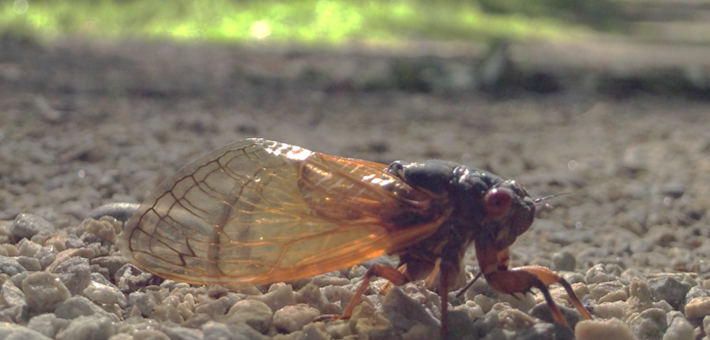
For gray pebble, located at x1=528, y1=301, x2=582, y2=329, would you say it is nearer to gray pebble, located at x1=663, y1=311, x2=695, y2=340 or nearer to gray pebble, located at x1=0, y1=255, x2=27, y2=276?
gray pebble, located at x1=663, y1=311, x2=695, y2=340

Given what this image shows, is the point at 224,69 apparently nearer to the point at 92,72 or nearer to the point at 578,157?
the point at 92,72

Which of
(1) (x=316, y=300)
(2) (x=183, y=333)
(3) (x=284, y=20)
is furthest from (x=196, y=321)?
(3) (x=284, y=20)

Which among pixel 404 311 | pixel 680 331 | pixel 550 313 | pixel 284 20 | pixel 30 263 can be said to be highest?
pixel 284 20

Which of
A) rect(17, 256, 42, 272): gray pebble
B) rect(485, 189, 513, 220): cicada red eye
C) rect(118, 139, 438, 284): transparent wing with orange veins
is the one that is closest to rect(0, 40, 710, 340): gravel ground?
rect(17, 256, 42, 272): gray pebble

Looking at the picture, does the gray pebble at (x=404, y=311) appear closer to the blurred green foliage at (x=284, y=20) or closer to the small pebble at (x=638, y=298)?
the small pebble at (x=638, y=298)

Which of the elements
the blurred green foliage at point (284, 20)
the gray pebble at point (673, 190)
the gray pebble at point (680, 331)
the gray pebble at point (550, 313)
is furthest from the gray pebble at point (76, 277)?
the blurred green foliage at point (284, 20)

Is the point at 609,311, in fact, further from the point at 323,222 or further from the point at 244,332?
the point at 244,332

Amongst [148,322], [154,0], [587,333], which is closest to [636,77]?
[587,333]
